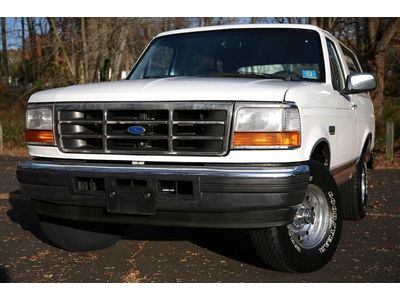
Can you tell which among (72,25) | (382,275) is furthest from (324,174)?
(72,25)

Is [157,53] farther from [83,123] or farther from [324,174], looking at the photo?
[324,174]

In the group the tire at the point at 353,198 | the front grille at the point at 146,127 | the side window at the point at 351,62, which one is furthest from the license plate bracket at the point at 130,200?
the side window at the point at 351,62

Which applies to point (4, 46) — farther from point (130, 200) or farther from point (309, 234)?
point (309, 234)

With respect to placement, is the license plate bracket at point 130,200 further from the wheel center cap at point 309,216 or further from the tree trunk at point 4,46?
the tree trunk at point 4,46

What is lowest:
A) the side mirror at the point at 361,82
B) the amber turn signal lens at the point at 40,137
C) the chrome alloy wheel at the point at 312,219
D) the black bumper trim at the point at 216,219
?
the chrome alloy wheel at the point at 312,219

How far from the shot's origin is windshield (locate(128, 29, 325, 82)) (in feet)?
14.5

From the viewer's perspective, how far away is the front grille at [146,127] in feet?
10.9

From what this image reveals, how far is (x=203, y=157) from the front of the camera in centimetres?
336

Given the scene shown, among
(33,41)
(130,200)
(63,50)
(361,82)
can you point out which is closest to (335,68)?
(361,82)

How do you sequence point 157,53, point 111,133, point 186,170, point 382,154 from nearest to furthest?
point 186,170 < point 111,133 < point 157,53 < point 382,154

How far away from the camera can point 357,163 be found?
5715 millimetres

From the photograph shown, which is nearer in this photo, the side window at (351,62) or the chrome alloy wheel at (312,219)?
the chrome alloy wheel at (312,219)

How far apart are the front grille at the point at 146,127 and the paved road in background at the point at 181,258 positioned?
0.98 meters

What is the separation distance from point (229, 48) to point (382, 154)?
889 centimetres
